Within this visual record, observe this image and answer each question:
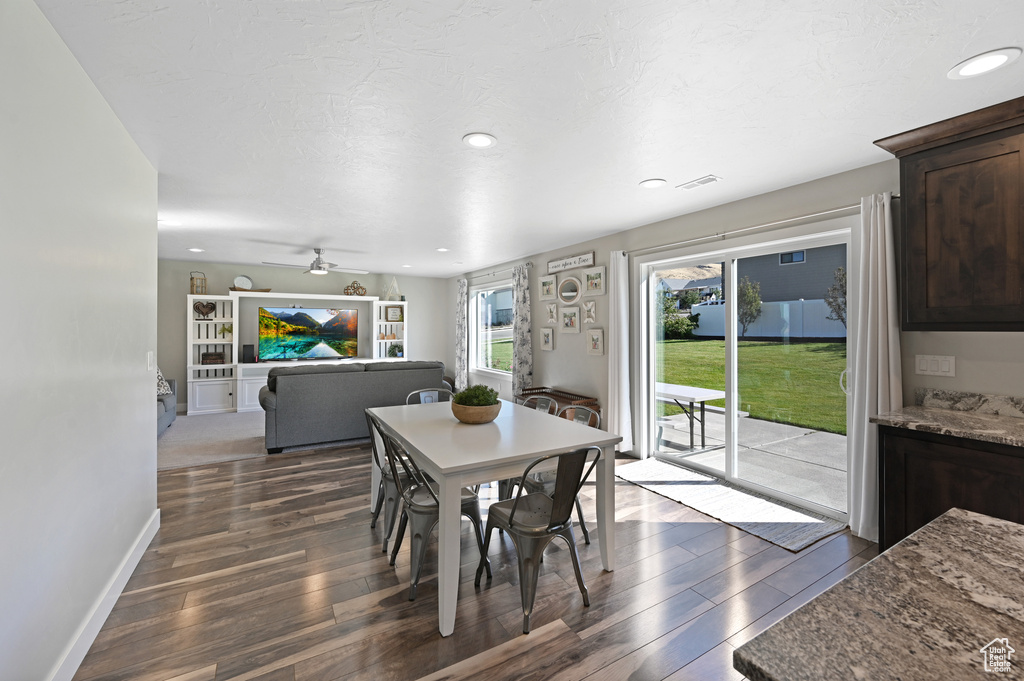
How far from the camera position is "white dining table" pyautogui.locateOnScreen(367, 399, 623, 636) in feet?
6.53

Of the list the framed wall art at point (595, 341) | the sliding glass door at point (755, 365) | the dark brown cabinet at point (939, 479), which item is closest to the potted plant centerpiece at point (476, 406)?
the dark brown cabinet at point (939, 479)

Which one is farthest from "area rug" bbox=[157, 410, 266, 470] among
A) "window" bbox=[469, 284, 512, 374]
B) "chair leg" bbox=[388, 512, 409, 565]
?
"window" bbox=[469, 284, 512, 374]

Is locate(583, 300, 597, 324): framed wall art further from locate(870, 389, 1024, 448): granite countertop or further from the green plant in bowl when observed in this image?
locate(870, 389, 1024, 448): granite countertop

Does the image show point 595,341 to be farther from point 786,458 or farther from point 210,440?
point 210,440

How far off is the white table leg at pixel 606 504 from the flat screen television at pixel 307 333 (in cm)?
677

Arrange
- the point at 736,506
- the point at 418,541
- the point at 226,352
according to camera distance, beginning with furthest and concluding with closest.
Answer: the point at 226,352 < the point at 736,506 < the point at 418,541

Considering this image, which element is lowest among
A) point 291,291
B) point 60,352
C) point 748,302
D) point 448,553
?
point 448,553

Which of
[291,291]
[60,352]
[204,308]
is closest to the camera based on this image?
[60,352]

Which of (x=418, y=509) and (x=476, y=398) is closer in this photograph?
(x=418, y=509)

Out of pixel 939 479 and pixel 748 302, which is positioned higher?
pixel 748 302

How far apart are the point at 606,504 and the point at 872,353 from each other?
190 centimetres

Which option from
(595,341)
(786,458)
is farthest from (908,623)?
(595,341)

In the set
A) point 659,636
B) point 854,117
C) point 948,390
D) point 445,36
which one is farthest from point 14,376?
point 948,390

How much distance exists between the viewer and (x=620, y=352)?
15.1ft
